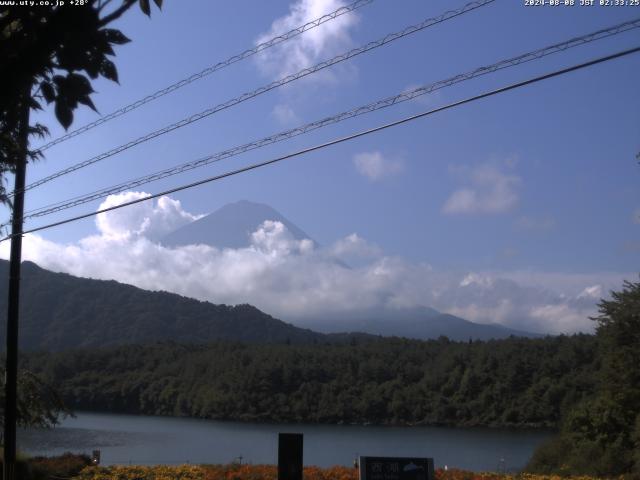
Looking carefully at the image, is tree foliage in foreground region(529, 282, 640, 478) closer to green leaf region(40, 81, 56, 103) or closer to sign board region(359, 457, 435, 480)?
sign board region(359, 457, 435, 480)

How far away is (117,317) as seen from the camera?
14025 centimetres

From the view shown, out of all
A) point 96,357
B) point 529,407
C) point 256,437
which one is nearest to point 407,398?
point 529,407

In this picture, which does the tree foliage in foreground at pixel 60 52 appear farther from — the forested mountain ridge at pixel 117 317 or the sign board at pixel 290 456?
the forested mountain ridge at pixel 117 317

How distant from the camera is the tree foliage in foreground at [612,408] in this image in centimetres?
2591

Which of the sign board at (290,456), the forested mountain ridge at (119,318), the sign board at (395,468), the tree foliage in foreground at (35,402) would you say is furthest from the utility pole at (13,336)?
the forested mountain ridge at (119,318)

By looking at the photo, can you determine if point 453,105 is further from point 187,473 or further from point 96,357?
point 96,357

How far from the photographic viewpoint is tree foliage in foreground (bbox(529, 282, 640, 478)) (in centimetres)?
2591

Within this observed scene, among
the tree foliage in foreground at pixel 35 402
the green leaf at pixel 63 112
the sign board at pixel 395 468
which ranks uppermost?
the green leaf at pixel 63 112

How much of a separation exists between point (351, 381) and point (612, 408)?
40.9 meters

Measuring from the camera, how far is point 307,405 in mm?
63000

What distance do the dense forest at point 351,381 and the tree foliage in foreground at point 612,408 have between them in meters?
23.0

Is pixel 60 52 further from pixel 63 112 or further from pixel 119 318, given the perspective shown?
pixel 119 318

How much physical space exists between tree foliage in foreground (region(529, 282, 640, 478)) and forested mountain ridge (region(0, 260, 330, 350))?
98.8 meters

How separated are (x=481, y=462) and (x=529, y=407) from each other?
2764 cm
